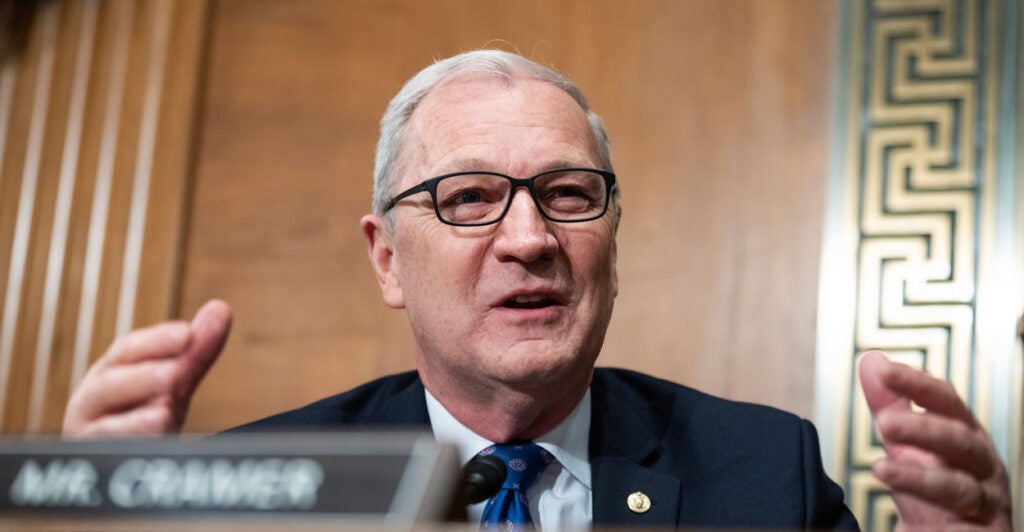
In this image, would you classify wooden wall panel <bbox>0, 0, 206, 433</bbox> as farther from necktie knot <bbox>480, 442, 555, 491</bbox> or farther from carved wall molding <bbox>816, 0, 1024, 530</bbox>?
carved wall molding <bbox>816, 0, 1024, 530</bbox>

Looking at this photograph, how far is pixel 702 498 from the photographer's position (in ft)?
5.82

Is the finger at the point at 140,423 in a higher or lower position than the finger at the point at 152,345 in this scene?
lower

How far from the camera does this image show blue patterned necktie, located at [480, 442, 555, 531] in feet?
5.29

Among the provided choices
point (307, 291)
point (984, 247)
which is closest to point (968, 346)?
point (984, 247)

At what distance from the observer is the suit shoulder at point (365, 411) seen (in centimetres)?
193

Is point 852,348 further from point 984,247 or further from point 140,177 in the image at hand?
point 140,177

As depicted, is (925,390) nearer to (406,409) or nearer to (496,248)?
(496,248)

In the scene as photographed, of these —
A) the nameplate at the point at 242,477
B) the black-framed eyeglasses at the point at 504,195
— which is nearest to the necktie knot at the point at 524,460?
the black-framed eyeglasses at the point at 504,195

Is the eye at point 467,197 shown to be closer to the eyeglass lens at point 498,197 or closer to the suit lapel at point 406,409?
the eyeglass lens at point 498,197

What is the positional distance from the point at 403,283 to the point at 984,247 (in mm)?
1291

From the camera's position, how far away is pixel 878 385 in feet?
3.51

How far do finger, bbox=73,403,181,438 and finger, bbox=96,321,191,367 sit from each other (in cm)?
5

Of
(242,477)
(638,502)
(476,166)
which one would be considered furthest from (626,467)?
(242,477)

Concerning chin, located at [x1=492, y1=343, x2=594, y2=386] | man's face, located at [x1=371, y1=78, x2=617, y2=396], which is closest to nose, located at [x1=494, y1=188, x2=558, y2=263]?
man's face, located at [x1=371, y1=78, x2=617, y2=396]
